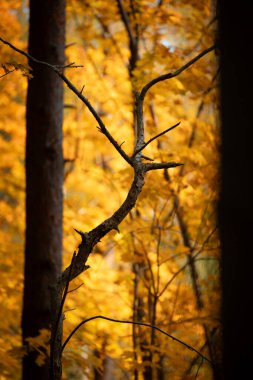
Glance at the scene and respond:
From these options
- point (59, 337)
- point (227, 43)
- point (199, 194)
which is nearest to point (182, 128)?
point (199, 194)

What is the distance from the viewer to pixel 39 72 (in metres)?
3.32

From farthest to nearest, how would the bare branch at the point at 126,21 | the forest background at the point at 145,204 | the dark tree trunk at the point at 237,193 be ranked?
the bare branch at the point at 126,21 < the forest background at the point at 145,204 < the dark tree trunk at the point at 237,193

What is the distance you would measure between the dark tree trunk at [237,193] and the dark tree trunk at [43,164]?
8.43 feet

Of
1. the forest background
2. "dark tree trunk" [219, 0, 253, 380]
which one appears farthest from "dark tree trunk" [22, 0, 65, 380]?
"dark tree trunk" [219, 0, 253, 380]

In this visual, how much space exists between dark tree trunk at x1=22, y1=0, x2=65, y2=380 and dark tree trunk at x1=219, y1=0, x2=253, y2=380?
2.57 m

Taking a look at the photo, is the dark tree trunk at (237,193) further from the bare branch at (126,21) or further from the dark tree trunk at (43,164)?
the bare branch at (126,21)

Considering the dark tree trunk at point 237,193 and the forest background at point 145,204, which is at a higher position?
the forest background at point 145,204

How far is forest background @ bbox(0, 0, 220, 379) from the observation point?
3.16 m

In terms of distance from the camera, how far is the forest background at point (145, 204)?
A: 10.4ft

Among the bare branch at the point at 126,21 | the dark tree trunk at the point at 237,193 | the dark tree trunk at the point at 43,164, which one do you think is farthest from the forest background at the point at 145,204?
the dark tree trunk at the point at 237,193

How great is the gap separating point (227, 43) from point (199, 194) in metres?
3.20

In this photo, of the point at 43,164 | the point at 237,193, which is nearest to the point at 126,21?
the point at 43,164

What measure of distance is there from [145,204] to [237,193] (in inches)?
130

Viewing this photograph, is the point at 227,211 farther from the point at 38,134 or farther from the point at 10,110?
the point at 10,110
